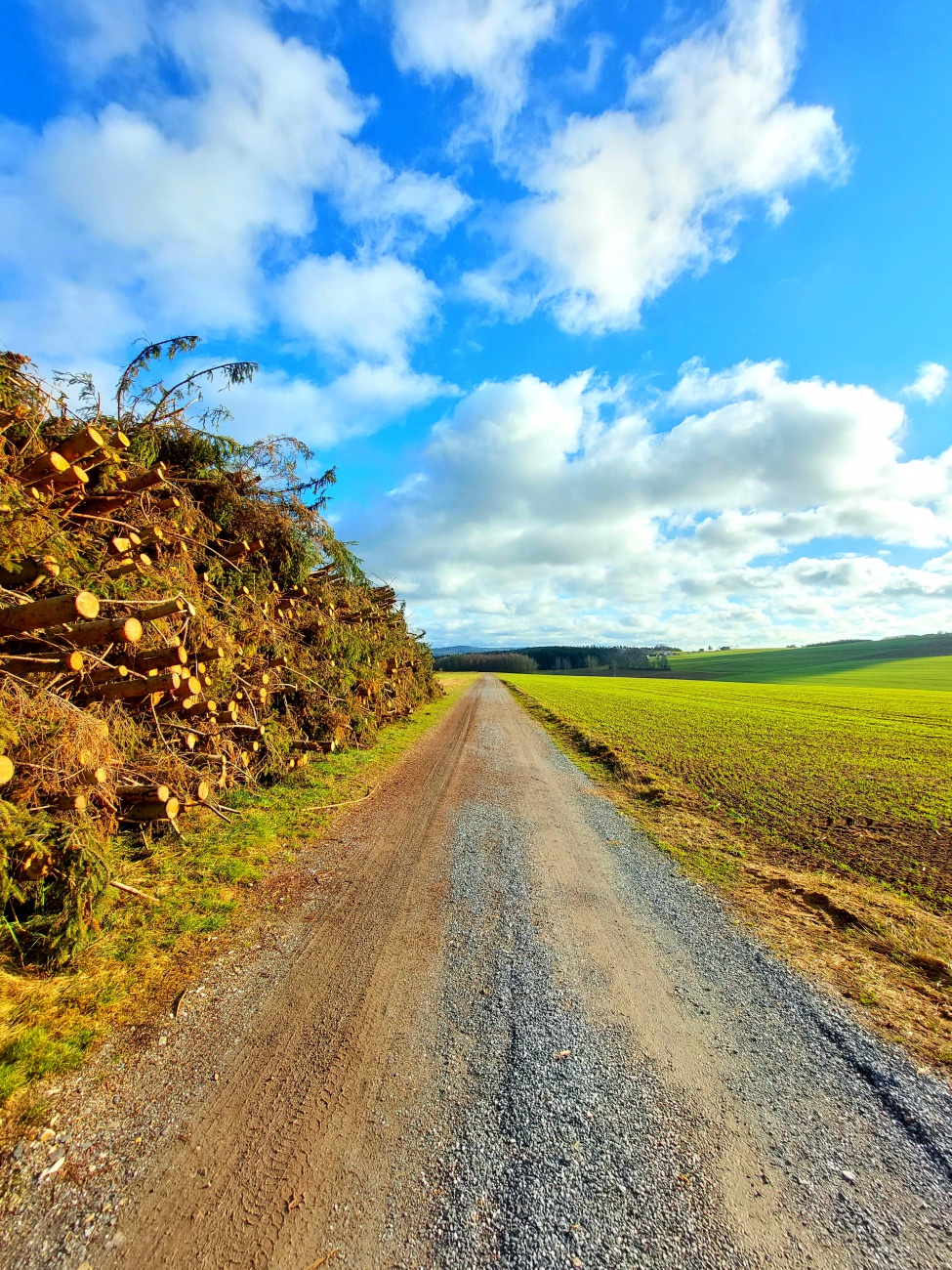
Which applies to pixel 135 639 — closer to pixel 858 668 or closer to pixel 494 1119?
pixel 494 1119

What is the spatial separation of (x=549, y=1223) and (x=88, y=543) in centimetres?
621

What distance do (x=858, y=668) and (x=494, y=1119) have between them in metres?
84.2

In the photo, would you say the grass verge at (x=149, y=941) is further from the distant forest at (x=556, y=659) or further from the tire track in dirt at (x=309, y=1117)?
the distant forest at (x=556, y=659)

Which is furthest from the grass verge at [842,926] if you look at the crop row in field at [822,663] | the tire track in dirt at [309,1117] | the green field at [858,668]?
the crop row in field at [822,663]

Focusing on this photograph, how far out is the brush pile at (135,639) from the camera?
3727mm

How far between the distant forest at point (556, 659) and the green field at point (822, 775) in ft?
287

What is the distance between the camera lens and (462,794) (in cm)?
831

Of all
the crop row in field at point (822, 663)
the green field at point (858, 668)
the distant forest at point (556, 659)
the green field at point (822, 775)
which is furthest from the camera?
the distant forest at point (556, 659)

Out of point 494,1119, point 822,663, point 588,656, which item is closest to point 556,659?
point 588,656

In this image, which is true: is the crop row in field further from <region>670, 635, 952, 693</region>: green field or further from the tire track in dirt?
the tire track in dirt

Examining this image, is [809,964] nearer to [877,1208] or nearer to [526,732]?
[877,1208]

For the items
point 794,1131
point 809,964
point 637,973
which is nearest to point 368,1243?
point 794,1131

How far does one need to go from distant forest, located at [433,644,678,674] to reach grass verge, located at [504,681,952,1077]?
10062 centimetres

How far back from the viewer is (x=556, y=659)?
129 metres
